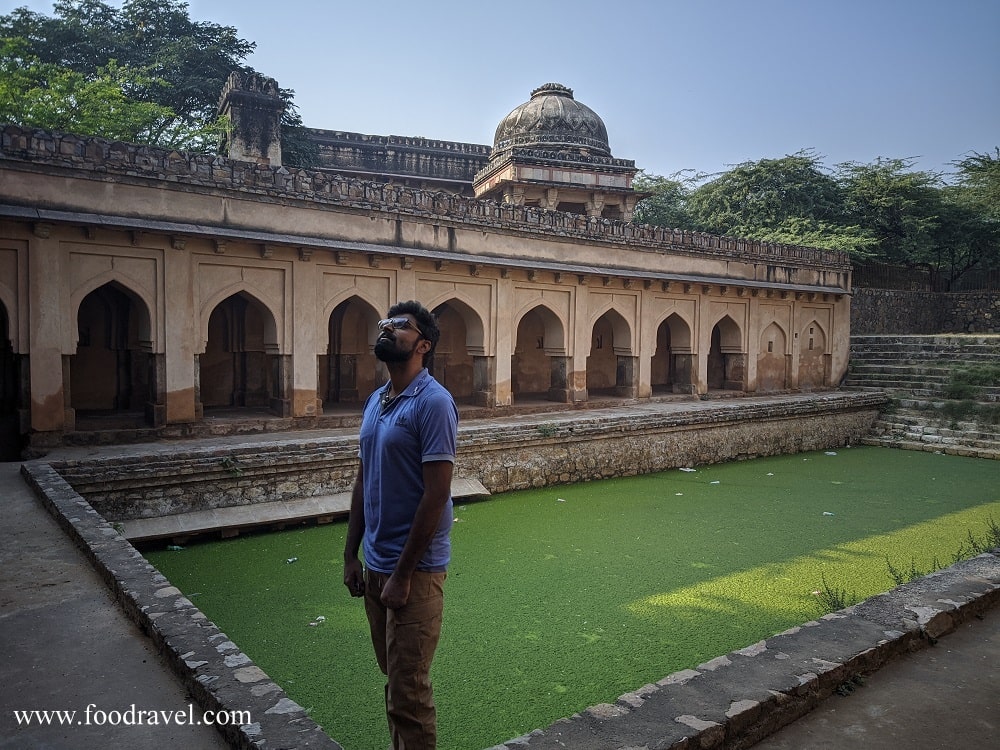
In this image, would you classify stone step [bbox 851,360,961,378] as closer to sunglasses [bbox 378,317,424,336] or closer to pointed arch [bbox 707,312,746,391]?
pointed arch [bbox 707,312,746,391]

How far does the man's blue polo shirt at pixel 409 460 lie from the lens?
254 cm

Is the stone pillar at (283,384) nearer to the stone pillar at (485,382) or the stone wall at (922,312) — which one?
the stone pillar at (485,382)

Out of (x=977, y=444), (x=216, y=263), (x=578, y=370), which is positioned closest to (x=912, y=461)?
(x=977, y=444)

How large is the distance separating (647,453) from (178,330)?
290 inches

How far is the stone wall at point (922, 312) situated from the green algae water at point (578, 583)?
1336 cm

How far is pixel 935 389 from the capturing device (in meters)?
16.0

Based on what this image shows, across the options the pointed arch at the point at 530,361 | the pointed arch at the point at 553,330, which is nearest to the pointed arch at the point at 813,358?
the pointed arch at the point at 530,361

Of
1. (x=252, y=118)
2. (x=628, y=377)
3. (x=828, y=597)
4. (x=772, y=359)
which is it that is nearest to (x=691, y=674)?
(x=828, y=597)

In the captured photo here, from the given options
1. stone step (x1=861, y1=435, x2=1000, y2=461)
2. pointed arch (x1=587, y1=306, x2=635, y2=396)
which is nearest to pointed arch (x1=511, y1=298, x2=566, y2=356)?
pointed arch (x1=587, y1=306, x2=635, y2=396)

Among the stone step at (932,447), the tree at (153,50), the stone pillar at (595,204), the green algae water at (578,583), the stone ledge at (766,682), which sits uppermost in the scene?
the tree at (153,50)

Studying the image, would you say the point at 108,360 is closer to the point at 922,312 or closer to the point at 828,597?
the point at 828,597

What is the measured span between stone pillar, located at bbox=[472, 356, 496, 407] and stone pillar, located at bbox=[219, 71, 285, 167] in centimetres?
812

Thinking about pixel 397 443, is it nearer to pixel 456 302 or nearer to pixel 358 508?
pixel 358 508

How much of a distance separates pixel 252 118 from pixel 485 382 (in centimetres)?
945
